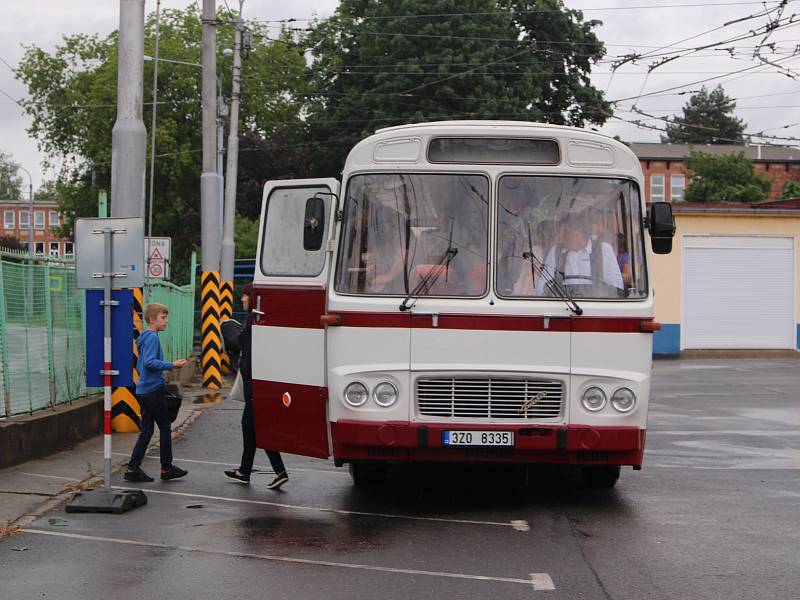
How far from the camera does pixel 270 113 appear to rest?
216 ft

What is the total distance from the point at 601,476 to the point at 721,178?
69.1 m

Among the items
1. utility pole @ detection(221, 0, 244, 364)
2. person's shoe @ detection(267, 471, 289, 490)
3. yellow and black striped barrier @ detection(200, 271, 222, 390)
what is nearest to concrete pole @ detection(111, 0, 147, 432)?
person's shoe @ detection(267, 471, 289, 490)

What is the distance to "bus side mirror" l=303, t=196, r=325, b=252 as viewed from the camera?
10102 mm

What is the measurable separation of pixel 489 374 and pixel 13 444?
4.97 m

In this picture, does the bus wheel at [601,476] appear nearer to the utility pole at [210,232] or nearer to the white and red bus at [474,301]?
the white and red bus at [474,301]

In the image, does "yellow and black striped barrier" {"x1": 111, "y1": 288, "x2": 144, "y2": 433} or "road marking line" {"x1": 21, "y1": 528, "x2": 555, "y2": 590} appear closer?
"road marking line" {"x1": 21, "y1": 528, "x2": 555, "y2": 590}

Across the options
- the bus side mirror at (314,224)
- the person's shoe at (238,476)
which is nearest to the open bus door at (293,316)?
the bus side mirror at (314,224)

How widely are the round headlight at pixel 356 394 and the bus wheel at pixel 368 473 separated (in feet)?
4.62

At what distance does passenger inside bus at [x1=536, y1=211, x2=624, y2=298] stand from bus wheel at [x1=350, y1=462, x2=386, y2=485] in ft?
7.66

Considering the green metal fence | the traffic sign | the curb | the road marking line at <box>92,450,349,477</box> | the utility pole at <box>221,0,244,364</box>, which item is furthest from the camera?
the utility pole at <box>221,0,244,364</box>

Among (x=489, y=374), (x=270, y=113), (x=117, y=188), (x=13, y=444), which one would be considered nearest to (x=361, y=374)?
(x=489, y=374)

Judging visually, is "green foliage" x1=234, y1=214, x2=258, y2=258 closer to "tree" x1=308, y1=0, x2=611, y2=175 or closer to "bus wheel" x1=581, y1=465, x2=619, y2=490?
"tree" x1=308, y1=0, x2=611, y2=175

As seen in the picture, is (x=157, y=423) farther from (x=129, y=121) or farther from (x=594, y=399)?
(x=129, y=121)

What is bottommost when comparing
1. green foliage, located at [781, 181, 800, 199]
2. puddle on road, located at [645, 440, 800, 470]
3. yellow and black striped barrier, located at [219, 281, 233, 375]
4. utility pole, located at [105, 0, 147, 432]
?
puddle on road, located at [645, 440, 800, 470]
